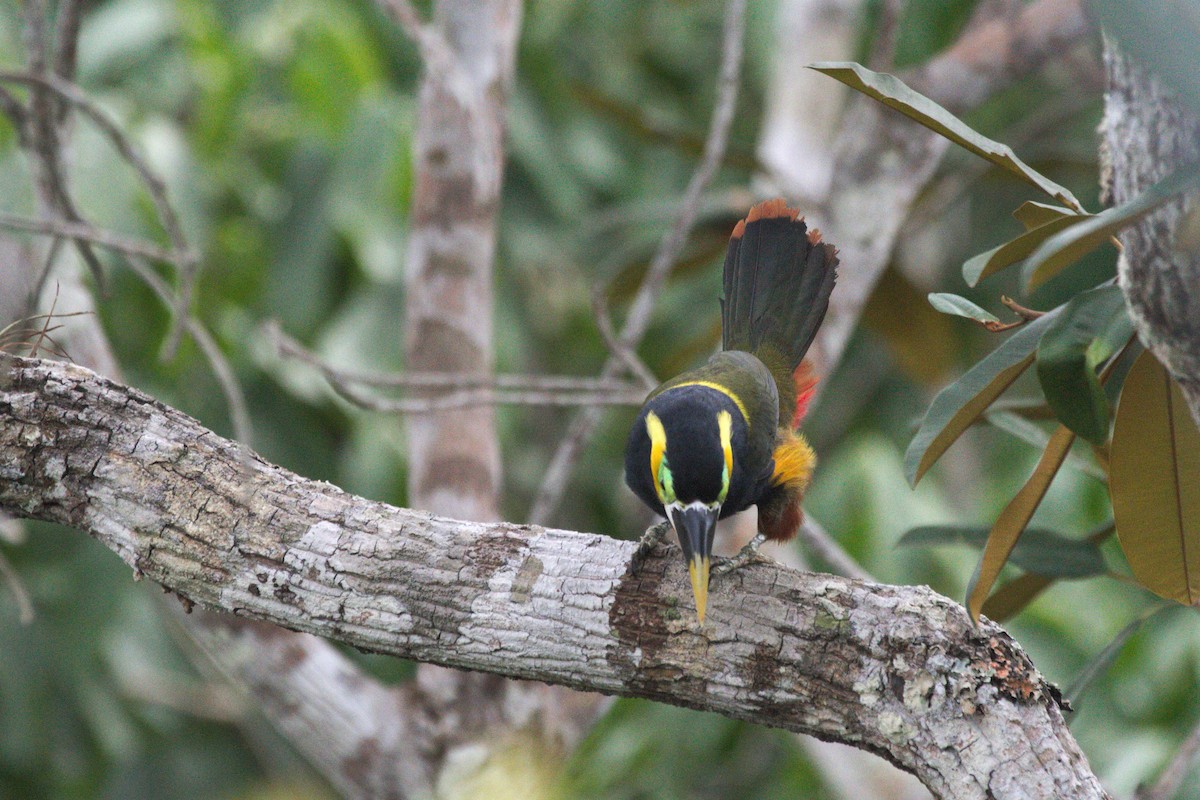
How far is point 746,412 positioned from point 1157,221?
117cm

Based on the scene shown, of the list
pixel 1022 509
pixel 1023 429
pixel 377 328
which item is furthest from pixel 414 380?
pixel 377 328

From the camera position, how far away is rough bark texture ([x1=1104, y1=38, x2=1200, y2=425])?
126 centimetres

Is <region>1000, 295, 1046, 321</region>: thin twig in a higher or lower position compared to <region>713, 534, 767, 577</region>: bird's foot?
higher

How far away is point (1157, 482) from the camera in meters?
1.80

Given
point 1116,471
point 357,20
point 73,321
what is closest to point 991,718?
point 1116,471

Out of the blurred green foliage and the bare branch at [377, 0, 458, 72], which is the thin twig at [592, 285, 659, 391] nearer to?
the bare branch at [377, 0, 458, 72]

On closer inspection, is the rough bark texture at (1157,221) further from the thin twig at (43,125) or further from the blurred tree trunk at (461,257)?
the thin twig at (43,125)

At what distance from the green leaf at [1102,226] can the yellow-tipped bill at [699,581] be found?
65 centimetres

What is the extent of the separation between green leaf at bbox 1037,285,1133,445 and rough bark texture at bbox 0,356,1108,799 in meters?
0.33

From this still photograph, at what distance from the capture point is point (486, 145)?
3486 mm

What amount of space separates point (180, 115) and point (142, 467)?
4516 millimetres

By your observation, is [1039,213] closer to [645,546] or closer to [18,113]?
[645,546]

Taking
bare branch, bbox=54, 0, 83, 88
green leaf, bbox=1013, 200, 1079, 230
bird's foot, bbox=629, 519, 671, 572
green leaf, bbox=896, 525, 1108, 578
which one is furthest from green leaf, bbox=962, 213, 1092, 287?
bare branch, bbox=54, 0, 83, 88

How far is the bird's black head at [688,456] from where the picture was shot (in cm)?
204
